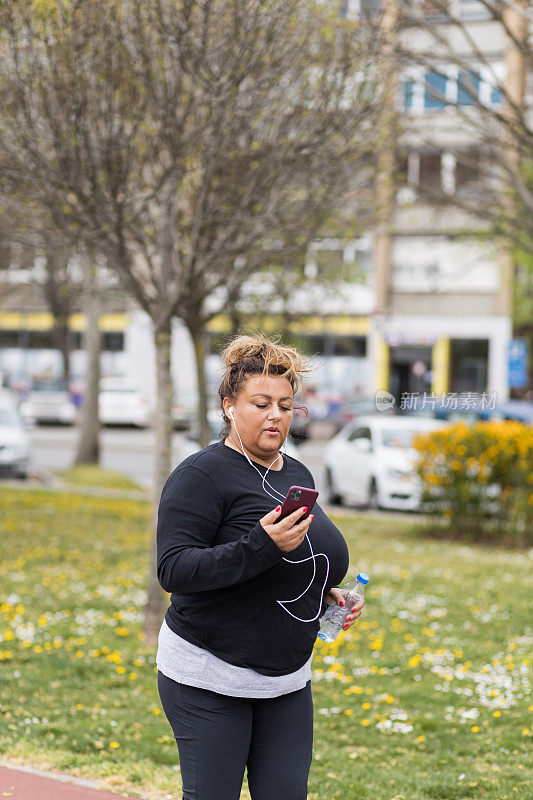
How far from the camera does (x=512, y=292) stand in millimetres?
37188

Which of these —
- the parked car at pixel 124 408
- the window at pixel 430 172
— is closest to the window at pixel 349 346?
the parked car at pixel 124 408

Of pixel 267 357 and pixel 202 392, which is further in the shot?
pixel 202 392

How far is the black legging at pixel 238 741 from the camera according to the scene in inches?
108

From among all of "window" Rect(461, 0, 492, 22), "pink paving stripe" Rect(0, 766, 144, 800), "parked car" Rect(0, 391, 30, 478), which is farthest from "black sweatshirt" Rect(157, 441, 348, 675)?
"parked car" Rect(0, 391, 30, 478)

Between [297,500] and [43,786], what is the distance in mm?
2338

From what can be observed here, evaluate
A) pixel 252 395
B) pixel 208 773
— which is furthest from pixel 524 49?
pixel 208 773

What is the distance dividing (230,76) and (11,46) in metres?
1.37

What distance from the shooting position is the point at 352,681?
6156mm

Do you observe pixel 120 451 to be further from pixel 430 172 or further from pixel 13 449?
pixel 430 172

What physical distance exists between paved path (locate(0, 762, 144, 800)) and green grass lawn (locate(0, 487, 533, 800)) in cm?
12

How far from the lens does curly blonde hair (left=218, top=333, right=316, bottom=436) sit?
287 cm

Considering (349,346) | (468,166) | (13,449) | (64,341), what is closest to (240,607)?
(468,166)

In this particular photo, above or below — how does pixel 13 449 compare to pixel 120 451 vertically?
above

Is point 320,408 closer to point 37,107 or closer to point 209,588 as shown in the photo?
point 37,107
